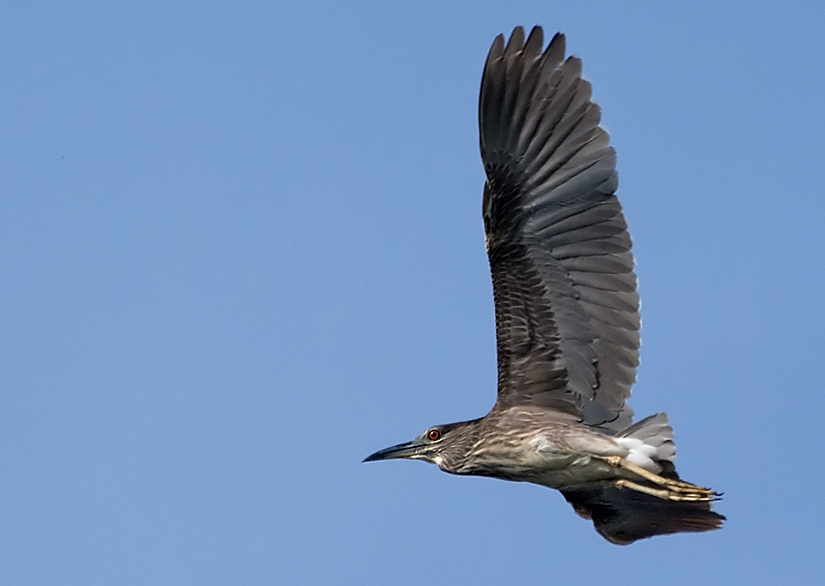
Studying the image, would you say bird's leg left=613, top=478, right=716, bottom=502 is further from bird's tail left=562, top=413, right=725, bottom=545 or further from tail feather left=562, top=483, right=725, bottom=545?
tail feather left=562, top=483, right=725, bottom=545

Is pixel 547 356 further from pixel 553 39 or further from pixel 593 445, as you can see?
pixel 553 39

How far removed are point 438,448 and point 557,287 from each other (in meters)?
1.83

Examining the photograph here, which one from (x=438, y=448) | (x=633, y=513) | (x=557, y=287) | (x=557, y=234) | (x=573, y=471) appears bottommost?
(x=633, y=513)

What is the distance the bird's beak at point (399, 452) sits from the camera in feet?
39.9

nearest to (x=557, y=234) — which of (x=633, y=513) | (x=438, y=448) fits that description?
(x=438, y=448)

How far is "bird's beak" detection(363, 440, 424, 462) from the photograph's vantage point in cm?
1216

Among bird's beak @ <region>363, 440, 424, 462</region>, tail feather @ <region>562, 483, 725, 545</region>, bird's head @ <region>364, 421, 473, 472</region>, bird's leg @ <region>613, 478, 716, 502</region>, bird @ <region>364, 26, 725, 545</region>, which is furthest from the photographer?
bird's beak @ <region>363, 440, 424, 462</region>

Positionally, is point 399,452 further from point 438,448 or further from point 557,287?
point 557,287

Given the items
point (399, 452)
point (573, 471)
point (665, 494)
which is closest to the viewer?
point (665, 494)

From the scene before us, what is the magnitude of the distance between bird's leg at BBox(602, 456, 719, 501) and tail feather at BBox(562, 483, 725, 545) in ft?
0.93

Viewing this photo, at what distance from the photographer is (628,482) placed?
1087 cm

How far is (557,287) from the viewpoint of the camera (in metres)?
11.3

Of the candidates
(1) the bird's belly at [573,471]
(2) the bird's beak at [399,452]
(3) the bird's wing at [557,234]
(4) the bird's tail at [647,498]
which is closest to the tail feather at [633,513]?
(4) the bird's tail at [647,498]

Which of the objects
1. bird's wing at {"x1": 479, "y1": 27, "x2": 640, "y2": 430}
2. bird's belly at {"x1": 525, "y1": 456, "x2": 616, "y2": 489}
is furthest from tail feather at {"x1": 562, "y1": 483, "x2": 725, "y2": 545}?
bird's wing at {"x1": 479, "y1": 27, "x2": 640, "y2": 430}
